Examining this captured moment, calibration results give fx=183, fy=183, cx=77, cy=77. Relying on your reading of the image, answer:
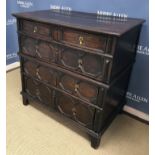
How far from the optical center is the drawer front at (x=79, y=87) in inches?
52.4

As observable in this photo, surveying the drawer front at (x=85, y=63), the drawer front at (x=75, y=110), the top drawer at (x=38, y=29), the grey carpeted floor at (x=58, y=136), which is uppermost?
the top drawer at (x=38, y=29)

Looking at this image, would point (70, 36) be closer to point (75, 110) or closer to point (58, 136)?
point (75, 110)

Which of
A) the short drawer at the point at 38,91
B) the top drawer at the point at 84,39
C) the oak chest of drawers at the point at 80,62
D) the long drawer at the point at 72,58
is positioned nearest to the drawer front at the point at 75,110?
the oak chest of drawers at the point at 80,62

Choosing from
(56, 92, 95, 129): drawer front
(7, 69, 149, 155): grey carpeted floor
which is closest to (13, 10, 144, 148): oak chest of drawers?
(56, 92, 95, 129): drawer front

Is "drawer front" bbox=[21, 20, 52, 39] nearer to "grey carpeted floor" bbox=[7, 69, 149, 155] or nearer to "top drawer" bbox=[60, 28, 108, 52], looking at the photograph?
"top drawer" bbox=[60, 28, 108, 52]

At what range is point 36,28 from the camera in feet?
4.81

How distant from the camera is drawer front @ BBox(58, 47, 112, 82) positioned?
3.97ft

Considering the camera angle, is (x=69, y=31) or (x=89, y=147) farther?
(x=89, y=147)

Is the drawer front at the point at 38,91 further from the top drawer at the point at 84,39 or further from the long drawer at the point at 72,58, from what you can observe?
the top drawer at the point at 84,39

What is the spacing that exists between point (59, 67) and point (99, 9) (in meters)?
0.68

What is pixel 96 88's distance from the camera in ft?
4.27
